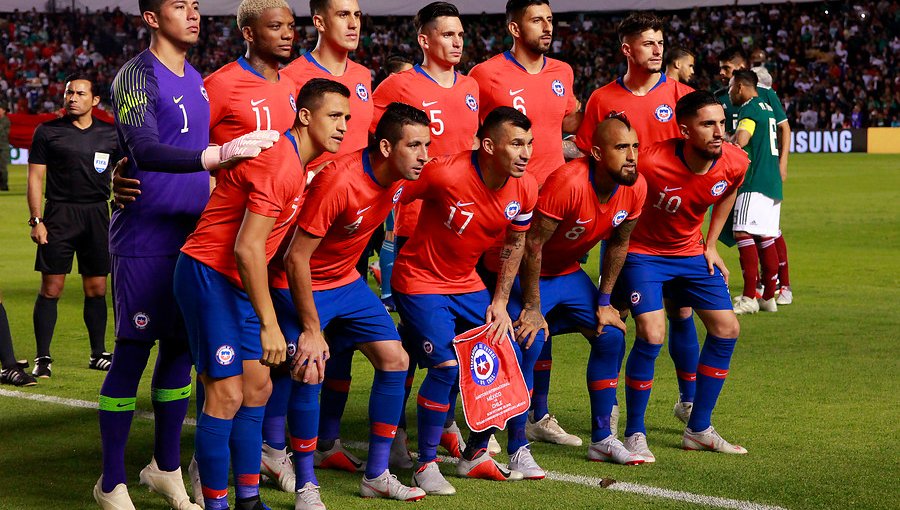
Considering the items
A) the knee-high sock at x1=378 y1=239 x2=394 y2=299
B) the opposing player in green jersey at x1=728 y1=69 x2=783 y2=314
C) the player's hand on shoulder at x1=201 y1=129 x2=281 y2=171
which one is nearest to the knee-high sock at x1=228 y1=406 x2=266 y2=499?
the player's hand on shoulder at x1=201 y1=129 x2=281 y2=171

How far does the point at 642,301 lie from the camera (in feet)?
20.5

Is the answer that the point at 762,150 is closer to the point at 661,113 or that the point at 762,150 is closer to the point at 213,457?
the point at 661,113

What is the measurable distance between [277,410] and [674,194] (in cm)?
248

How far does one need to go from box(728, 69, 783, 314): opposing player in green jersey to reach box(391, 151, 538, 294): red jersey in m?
5.51

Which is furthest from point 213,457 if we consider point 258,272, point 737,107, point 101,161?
point 737,107

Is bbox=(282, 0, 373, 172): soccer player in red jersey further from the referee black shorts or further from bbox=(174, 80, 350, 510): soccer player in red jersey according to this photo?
the referee black shorts

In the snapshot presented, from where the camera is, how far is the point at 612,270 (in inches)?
242

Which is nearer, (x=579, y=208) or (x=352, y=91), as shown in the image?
(x=579, y=208)

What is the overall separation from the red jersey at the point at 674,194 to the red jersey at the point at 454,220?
93cm

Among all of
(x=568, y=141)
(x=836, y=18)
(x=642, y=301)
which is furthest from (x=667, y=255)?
(x=836, y=18)

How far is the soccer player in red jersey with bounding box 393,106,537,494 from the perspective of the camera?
18.2 feet

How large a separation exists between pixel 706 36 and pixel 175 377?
40.0m

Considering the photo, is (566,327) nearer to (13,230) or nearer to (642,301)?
(642,301)

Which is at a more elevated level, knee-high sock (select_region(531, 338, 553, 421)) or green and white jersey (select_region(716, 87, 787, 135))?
green and white jersey (select_region(716, 87, 787, 135))
